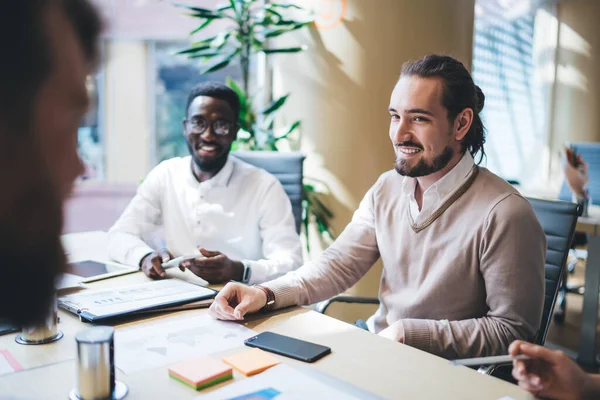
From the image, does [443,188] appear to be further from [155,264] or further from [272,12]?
[272,12]

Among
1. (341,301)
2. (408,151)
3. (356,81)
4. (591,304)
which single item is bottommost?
(591,304)

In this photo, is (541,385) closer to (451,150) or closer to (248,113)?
(451,150)

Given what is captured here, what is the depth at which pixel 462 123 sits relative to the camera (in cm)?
170

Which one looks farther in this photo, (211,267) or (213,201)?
(213,201)

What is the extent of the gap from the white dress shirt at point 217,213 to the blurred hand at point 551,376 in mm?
1297

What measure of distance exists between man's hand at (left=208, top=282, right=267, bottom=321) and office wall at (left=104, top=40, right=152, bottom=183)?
449 centimetres

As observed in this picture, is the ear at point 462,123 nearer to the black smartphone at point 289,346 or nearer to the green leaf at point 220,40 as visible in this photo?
the black smartphone at point 289,346

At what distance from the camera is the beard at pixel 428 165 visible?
5.46ft

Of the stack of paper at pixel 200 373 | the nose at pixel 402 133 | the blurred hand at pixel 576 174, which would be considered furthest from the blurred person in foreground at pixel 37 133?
the blurred hand at pixel 576 174

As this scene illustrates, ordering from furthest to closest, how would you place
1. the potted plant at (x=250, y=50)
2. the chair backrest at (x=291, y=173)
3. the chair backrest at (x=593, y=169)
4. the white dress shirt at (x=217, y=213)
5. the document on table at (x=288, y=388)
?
the chair backrest at (x=593, y=169)
the potted plant at (x=250, y=50)
the chair backrest at (x=291, y=173)
the white dress shirt at (x=217, y=213)
the document on table at (x=288, y=388)

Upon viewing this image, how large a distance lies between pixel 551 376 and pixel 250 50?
8.58 ft

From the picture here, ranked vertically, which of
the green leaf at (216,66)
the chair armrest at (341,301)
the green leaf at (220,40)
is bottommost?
the chair armrest at (341,301)

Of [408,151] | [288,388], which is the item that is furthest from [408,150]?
[288,388]

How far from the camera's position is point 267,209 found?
7.68 feet
